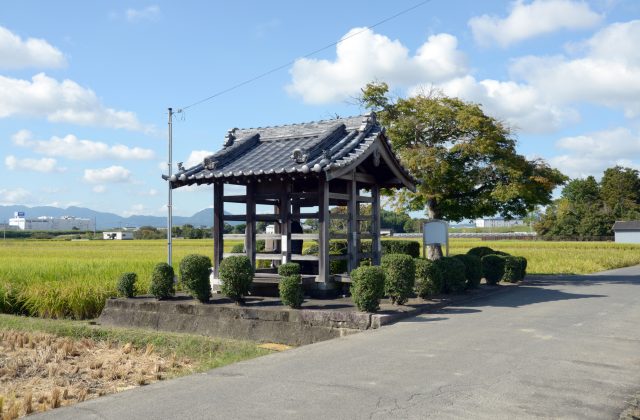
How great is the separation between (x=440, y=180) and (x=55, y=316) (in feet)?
38.4

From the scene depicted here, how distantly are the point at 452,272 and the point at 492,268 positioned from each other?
3.64 m

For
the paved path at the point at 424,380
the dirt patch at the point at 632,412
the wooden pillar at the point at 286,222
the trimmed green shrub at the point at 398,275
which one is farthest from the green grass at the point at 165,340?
the dirt patch at the point at 632,412

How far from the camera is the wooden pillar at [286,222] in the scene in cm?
1207

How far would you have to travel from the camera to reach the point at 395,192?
68.5ft

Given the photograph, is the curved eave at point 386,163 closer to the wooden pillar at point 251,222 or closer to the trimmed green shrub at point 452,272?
the trimmed green shrub at point 452,272

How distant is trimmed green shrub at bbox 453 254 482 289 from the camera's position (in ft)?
45.6

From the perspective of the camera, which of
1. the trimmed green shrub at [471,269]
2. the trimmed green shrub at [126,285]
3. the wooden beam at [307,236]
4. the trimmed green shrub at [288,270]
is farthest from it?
the trimmed green shrub at [471,269]

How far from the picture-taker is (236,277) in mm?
10578

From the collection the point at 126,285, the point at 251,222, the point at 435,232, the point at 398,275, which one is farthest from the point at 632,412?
the point at 435,232

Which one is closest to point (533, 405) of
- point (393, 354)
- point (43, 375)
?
point (393, 354)

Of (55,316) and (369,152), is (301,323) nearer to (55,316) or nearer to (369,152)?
(369,152)

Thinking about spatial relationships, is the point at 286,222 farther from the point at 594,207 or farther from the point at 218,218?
the point at 594,207

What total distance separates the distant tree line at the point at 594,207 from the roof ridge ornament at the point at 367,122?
68293 mm

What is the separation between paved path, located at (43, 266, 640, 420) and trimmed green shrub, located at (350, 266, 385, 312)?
570mm
